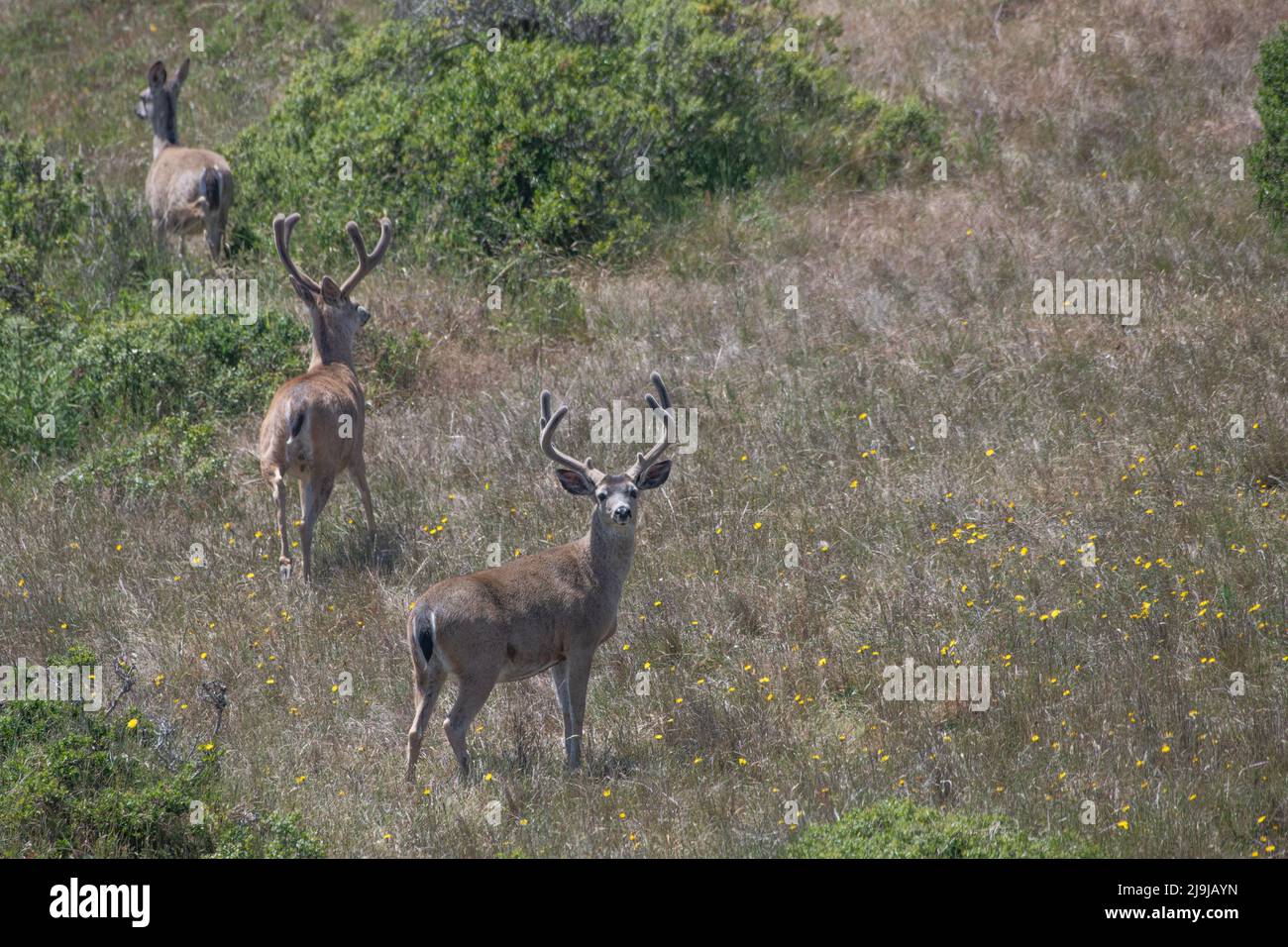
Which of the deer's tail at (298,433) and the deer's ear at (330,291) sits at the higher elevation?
the deer's ear at (330,291)

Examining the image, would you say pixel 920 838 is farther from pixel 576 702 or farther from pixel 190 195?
pixel 190 195

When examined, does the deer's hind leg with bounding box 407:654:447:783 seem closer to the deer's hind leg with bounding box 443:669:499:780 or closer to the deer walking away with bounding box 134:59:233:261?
the deer's hind leg with bounding box 443:669:499:780

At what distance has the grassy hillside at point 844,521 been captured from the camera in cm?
771

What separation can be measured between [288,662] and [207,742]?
1.23 meters

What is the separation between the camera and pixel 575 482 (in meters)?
8.77

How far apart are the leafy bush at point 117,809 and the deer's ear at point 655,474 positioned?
8.69ft

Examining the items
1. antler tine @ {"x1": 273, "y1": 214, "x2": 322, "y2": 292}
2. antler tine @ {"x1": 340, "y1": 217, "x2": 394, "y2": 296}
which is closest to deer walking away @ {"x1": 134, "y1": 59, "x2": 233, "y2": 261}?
antler tine @ {"x1": 273, "y1": 214, "x2": 322, "y2": 292}

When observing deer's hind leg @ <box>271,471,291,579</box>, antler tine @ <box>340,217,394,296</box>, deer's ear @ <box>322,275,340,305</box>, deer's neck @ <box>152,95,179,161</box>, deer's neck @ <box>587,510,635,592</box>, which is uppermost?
deer's neck @ <box>152,95,179,161</box>

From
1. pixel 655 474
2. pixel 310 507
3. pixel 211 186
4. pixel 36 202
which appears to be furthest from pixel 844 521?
pixel 36 202

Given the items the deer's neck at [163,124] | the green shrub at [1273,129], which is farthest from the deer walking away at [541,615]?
the deer's neck at [163,124]

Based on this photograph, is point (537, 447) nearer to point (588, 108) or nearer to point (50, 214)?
point (588, 108)

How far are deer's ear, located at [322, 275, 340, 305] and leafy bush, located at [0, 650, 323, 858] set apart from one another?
4551mm

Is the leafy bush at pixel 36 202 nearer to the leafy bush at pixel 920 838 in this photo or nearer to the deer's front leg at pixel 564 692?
the deer's front leg at pixel 564 692

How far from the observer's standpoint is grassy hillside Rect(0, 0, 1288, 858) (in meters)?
7.71
